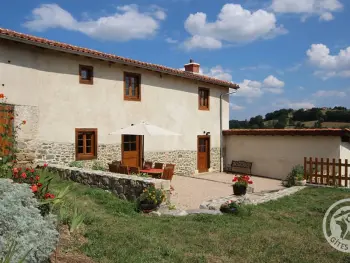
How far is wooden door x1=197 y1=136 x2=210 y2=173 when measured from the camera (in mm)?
18188

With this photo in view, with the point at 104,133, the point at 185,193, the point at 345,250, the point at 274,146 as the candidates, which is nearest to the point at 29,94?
the point at 104,133

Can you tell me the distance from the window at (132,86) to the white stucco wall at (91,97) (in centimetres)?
20

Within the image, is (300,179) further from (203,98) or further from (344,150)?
(203,98)

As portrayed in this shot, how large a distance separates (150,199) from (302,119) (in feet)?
125

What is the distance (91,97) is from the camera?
507 inches

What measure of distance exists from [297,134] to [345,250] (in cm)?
1106

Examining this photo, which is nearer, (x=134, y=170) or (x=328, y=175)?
(x=134, y=170)

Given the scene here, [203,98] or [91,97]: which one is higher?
[203,98]

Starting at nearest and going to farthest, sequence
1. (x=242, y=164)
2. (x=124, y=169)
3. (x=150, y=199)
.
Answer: (x=150, y=199) < (x=124, y=169) < (x=242, y=164)

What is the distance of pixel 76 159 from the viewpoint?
40.9ft

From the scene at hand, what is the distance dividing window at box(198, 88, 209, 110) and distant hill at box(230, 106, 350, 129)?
17.1 meters

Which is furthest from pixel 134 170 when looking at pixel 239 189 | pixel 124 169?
pixel 239 189

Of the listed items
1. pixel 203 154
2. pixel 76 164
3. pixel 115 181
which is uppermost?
pixel 203 154

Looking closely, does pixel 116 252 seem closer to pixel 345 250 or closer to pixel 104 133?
pixel 345 250
